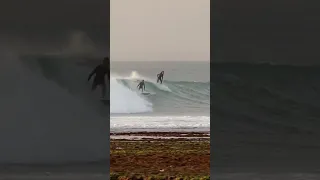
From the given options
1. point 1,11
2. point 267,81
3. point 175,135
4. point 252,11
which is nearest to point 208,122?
point 175,135

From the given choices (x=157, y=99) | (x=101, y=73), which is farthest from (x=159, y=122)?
(x=101, y=73)

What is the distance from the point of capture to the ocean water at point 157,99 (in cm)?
276

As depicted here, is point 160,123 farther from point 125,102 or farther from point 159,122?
point 125,102

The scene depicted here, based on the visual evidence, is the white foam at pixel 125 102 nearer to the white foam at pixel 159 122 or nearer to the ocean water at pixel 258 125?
the white foam at pixel 159 122

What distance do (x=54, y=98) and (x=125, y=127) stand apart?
0.36 meters

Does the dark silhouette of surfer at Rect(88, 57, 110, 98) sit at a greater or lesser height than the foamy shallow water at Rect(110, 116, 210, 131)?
greater

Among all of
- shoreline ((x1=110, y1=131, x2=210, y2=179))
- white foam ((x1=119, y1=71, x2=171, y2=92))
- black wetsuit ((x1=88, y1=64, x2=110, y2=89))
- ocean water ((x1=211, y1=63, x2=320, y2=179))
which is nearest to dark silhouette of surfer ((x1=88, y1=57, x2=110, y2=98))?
black wetsuit ((x1=88, y1=64, x2=110, y2=89))

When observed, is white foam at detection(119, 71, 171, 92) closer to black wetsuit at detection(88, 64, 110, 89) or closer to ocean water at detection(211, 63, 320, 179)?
black wetsuit at detection(88, 64, 110, 89)

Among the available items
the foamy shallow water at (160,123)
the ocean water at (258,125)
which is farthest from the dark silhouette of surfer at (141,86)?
the ocean water at (258,125)

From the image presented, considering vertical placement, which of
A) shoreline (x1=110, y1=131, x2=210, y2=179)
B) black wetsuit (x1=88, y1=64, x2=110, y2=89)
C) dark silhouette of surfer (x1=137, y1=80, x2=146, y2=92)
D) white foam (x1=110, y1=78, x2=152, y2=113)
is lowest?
shoreline (x1=110, y1=131, x2=210, y2=179)

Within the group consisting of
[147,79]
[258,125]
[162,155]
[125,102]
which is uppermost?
[147,79]

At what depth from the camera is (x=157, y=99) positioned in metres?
2.78

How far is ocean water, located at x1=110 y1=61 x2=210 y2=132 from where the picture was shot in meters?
2.76

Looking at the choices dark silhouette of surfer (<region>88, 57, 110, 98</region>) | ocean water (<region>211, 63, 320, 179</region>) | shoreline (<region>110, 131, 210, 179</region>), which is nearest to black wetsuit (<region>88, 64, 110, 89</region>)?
dark silhouette of surfer (<region>88, 57, 110, 98</region>)
